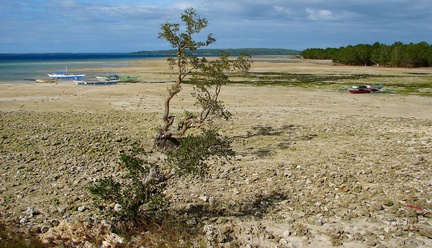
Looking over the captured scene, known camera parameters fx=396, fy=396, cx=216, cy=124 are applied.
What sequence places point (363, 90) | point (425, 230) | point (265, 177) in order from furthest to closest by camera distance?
point (363, 90)
point (265, 177)
point (425, 230)

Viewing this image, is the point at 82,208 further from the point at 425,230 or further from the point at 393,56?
the point at 393,56

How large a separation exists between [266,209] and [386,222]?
272 cm

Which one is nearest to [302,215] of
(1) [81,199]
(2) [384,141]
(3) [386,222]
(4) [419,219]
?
(3) [386,222]

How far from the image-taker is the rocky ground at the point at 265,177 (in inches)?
338

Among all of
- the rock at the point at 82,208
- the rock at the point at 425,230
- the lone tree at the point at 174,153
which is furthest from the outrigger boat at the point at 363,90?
the rock at the point at 82,208

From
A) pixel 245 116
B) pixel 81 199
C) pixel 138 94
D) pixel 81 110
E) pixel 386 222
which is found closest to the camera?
pixel 386 222

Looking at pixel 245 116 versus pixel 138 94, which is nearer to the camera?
pixel 245 116

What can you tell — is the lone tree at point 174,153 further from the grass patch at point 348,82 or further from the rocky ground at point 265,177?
the grass patch at point 348,82

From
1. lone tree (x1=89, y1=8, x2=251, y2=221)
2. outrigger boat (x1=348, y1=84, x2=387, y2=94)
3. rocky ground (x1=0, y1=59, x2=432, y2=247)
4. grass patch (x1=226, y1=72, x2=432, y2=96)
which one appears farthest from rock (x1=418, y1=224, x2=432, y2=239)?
grass patch (x1=226, y1=72, x2=432, y2=96)

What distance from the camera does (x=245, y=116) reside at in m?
22.3

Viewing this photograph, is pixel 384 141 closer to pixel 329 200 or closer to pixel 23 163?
pixel 329 200

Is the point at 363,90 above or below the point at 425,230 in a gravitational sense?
above

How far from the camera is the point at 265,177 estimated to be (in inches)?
470

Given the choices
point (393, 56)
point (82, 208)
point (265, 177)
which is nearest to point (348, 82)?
point (265, 177)
